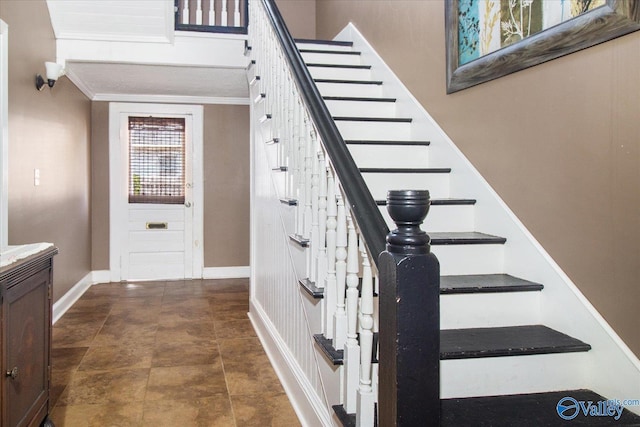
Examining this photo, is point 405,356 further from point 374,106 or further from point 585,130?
point 374,106

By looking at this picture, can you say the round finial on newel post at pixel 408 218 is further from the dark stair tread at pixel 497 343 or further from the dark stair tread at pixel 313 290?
the dark stair tread at pixel 313 290

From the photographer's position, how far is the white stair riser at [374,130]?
3178mm

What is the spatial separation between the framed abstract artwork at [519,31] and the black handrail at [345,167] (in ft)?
2.84

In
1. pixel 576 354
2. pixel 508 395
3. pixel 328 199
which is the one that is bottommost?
pixel 508 395

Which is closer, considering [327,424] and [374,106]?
[327,424]

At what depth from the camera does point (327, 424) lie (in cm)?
200

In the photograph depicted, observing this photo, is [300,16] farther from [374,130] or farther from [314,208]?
[314,208]

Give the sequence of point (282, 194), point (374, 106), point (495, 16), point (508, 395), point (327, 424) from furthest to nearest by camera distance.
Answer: point (374, 106)
point (282, 194)
point (495, 16)
point (327, 424)
point (508, 395)

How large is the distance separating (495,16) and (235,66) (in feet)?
8.97

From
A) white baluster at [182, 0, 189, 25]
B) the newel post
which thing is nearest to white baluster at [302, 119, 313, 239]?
the newel post

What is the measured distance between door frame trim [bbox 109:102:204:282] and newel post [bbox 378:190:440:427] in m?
5.07

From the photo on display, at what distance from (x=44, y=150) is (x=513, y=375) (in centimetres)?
358

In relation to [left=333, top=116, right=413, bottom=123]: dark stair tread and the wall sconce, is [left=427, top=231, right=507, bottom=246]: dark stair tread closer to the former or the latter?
[left=333, top=116, right=413, bottom=123]: dark stair tread

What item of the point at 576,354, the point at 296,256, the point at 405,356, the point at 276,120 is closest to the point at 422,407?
the point at 405,356
